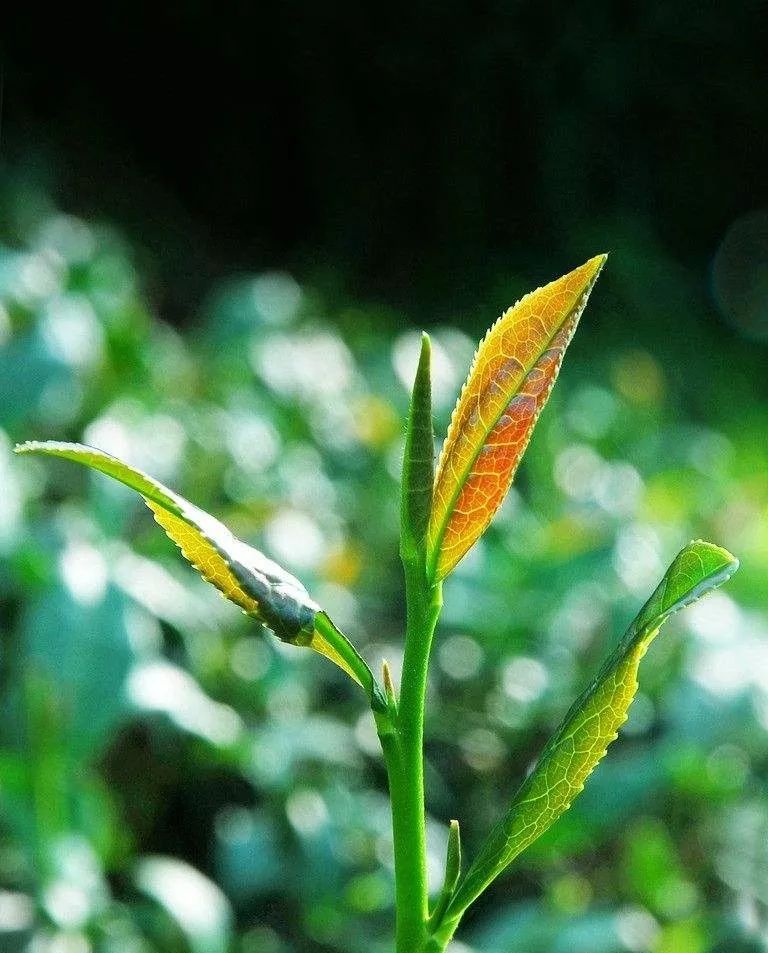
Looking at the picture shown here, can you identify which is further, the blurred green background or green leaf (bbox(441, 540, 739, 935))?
the blurred green background

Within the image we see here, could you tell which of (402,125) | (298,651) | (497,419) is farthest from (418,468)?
(402,125)

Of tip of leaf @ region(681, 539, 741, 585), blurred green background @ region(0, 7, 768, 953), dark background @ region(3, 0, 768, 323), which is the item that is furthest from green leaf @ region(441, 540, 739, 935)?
dark background @ region(3, 0, 768, 323)

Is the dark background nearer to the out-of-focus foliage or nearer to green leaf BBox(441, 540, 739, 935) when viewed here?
the out-of-focus foliage

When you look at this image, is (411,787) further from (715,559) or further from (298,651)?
(298,651)

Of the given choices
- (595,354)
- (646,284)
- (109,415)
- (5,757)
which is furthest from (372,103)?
(5,757)

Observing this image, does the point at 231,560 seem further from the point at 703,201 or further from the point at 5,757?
the point at 703,201

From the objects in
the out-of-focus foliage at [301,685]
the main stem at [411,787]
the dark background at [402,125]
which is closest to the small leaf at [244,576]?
the main stem at [411,787]

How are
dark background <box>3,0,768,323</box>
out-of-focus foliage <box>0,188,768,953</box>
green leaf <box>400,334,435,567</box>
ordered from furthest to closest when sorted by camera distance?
dark background <box>3,0,768,323</box> → out-of-focus foliage <box>0,188,768,953</box> → green leaf <box>400,334,435,567</box>
